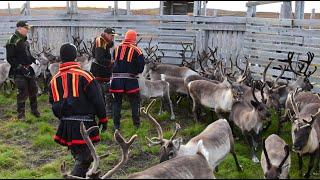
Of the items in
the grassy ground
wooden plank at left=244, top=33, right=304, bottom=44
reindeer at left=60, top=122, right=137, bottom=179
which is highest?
wooden plank at left=244, top=33, right=304, bottom=44

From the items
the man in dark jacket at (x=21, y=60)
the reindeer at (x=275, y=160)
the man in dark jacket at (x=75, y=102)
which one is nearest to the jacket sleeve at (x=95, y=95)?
the man in dark jacket at (x=75, y=102)

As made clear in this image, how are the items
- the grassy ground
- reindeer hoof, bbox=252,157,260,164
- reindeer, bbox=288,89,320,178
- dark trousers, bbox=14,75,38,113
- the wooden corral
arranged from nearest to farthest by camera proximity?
reindeer, bbox=288,89,320,178
the grassy ground
reindeer hoof, bbox=252,157,260,164
dark trousers, bbox=14,75,38,113
the wooden corral

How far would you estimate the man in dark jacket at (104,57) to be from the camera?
8484 mm

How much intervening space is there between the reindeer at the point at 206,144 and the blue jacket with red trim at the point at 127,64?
210 centimetres

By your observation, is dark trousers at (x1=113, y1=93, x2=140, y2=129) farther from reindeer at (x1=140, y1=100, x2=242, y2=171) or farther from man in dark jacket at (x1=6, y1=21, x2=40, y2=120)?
reindeer at (x1=140, y1=100, x2=242, y2=171)

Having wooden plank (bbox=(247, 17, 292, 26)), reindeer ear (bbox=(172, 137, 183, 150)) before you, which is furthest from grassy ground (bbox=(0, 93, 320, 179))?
wooden plank (bbox=(247, 17, 292, 26))

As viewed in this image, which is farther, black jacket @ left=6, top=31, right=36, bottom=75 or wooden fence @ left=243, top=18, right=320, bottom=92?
wooden fence @ left=243, top=18, right=320, bottom=92

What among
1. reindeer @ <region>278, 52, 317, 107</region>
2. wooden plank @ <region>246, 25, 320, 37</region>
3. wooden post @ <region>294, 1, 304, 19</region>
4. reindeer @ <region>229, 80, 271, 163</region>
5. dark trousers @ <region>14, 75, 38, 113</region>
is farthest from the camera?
wooden post @ <region>294, 1, 304, 19</region>

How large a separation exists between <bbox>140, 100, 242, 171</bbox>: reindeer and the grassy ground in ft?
0.83

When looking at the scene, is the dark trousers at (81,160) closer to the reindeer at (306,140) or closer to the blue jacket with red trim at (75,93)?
the blue jacket with red trim at (75,93)

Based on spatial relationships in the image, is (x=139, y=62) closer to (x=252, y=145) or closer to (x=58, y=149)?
(x=58, y=149)

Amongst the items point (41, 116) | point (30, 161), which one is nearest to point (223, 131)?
point (30, 161)

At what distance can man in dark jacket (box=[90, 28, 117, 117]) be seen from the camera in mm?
8484

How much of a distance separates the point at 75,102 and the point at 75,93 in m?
0.11
